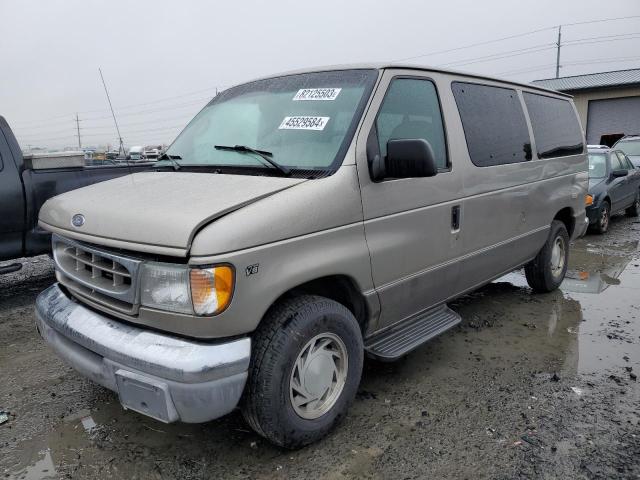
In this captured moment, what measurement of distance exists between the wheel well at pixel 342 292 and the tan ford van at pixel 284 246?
14 mm

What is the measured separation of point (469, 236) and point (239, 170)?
6.02 ft

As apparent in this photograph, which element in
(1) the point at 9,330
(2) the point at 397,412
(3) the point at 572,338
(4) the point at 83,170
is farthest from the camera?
(4) the point at 83,170

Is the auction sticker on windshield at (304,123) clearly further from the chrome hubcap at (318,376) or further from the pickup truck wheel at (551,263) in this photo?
the pickup truck wheel at (551,263)

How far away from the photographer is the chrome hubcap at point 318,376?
2611 millimetres

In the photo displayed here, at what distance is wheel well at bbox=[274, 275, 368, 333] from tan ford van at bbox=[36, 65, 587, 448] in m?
0.01

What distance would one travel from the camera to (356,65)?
3.27 meters

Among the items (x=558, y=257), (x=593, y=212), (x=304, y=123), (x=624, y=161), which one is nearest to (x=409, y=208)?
(x=304, y=123)

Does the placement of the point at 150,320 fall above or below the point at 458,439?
above

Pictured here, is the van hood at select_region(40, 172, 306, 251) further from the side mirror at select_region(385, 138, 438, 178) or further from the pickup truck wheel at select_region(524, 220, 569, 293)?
the pickup truck wheel at select_region(524, 220, 569, 293)

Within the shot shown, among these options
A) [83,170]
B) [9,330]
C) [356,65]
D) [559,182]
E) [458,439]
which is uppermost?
[356,65]

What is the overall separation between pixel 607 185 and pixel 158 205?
357 inches

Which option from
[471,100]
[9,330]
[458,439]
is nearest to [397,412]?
[458,439]

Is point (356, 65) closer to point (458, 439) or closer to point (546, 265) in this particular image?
point (458, 439)

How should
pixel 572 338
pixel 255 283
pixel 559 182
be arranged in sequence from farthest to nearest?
pixel 559 182
pixel 572 338
pixel 255 283
